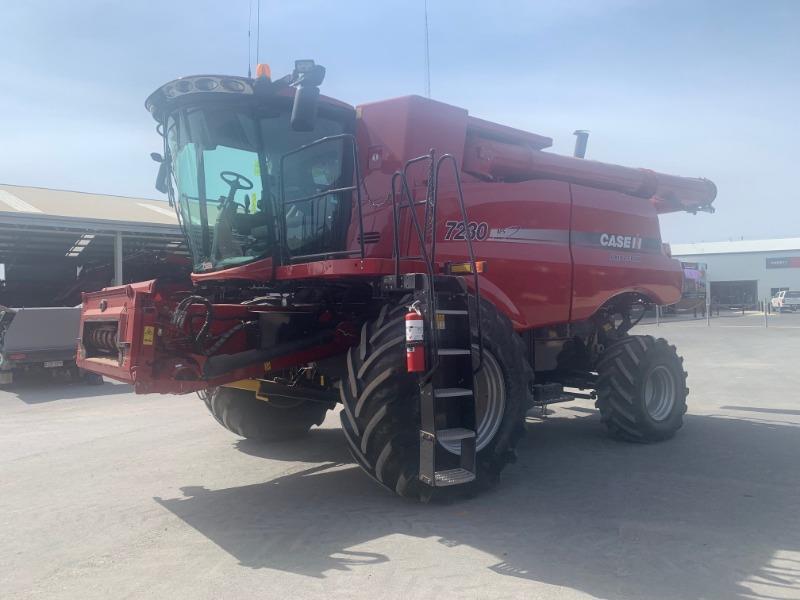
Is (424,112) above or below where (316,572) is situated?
above

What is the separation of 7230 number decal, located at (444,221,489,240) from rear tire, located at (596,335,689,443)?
229cm

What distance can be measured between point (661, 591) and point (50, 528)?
4.07 meters

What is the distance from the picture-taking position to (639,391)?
7316 mm

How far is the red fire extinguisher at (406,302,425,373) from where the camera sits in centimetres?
461

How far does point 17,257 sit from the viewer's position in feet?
80.1

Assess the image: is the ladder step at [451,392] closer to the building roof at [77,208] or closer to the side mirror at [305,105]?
the side mirror at [305,105]

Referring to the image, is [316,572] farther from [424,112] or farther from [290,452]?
[424,112]

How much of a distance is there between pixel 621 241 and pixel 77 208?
1757 cm

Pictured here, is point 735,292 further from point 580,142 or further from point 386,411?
point 386,411

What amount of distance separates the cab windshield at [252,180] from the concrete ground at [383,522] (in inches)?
84.3

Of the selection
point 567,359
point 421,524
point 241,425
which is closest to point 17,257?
point 241,425

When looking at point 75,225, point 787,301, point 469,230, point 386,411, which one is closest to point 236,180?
point 469,230

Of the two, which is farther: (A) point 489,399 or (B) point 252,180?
(B) point 252,180

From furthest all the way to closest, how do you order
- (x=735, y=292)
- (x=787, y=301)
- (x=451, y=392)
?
(x=735, y=292) → (x=787, y=301) → (x=451, y=392)
